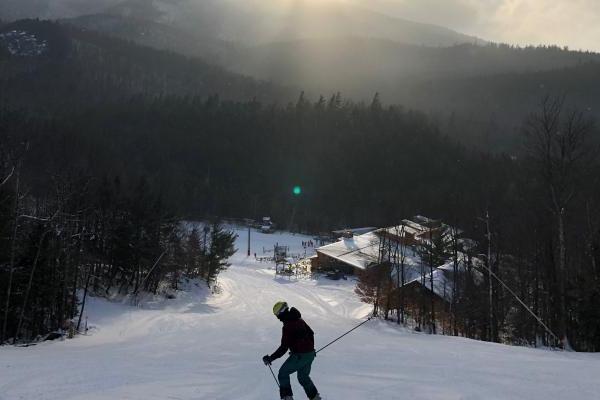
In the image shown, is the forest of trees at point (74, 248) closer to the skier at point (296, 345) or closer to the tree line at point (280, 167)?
the tree line at point (280, 167)

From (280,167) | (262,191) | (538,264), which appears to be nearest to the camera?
(538,264)

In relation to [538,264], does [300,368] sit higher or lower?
lower

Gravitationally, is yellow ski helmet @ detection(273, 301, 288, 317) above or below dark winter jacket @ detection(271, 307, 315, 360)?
above

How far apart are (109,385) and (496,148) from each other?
7797 inches

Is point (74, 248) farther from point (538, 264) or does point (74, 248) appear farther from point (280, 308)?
point (538, 264)

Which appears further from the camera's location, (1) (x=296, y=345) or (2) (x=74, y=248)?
(2) (x=74, y=248)

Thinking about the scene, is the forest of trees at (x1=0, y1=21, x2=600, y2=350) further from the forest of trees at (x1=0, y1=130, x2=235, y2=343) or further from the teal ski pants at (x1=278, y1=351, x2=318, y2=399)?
the teal ski pants at (x1=278, y1=351, x2=318, y2=399)

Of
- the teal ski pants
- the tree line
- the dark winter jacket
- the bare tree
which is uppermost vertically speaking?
the tree line

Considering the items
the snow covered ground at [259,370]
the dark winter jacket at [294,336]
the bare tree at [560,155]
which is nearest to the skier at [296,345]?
the dark winter jacket at [294,336]

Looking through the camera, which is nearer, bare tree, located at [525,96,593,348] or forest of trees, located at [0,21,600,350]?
bare tree, located at [525,96,593,348]

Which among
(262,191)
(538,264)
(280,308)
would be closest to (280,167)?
(262,191)

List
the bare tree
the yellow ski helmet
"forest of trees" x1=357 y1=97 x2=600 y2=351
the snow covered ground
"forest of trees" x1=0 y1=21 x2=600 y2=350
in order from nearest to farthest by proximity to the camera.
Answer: the yellow ski helmet → the snow covered ground → the bare tree → "forest of trees" x1=357 y1=97 x2=600 y2=351 → "forest of trees" x1=0 y1=21 x2=600 y2=350

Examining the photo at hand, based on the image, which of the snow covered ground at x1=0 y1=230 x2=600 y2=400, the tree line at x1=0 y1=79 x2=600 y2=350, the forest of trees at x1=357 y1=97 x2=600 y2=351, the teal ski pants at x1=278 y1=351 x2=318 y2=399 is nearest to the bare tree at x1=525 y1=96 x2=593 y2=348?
the forest of trees at x1=357 y1=97 x2=600 y2=351

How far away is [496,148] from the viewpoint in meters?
186
